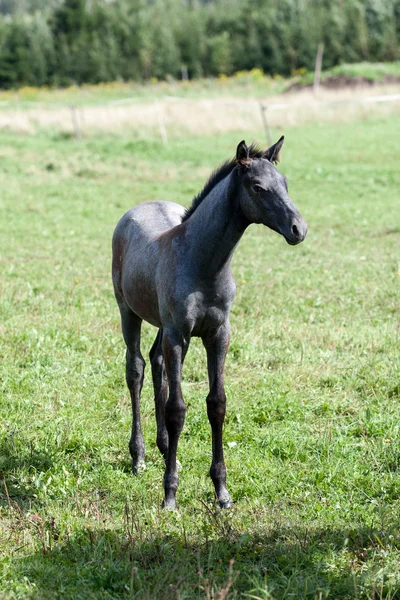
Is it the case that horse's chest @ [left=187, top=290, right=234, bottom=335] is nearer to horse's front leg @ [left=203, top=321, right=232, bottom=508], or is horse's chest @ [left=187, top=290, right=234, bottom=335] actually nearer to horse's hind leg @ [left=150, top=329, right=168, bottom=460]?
horse's front leg @ [left=203, top=321, right=232, bottom=508]

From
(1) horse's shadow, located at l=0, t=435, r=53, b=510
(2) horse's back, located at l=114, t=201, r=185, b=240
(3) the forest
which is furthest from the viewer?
(3) the forest

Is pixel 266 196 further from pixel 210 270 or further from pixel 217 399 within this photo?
pixel 217 399

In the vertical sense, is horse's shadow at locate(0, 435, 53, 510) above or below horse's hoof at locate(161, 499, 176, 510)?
below

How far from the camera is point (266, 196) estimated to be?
4.45m

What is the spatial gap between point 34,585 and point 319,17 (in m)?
67.4

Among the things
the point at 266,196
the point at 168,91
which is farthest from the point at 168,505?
the point at 168,91

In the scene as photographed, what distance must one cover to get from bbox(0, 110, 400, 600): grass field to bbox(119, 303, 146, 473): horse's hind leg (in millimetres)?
137

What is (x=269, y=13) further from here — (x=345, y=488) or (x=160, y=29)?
(x=345, y=488)

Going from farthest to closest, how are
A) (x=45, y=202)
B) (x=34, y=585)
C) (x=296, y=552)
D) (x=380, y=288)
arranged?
(x=45, y=202) < (x=380, y=288) < (x=296, y=552) < (x=34, y=585)

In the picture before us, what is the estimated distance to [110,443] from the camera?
19.4ft

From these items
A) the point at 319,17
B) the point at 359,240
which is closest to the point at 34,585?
the point at 359,240

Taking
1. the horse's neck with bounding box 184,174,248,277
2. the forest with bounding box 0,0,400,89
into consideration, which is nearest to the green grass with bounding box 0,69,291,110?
the forest with bounding box 0,0,400,89

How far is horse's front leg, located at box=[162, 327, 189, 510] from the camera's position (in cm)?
492

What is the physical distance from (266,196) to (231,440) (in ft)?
7.36
